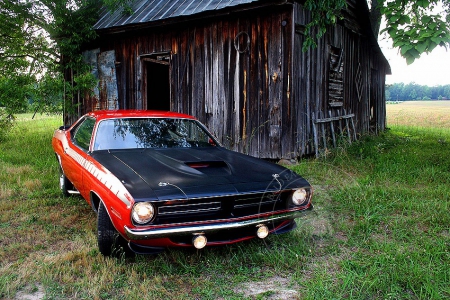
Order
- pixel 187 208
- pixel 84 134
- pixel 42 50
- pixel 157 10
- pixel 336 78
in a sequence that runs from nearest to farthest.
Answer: pixel 187 208 < pixel 84 134 < pixel 157 10 < pixel 336 78 < pixel 42 50

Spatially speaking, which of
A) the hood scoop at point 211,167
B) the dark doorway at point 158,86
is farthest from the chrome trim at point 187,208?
the dark doorway at point 158,86

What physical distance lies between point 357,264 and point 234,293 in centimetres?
115

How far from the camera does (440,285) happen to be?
296cm

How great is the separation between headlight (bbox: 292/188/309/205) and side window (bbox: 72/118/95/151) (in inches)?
89.2

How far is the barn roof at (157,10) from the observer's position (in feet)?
26.0

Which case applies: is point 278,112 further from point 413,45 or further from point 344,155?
point 413,45

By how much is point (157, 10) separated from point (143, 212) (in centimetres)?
755

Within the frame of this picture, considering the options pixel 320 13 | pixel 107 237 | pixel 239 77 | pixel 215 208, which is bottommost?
pixel 107 237

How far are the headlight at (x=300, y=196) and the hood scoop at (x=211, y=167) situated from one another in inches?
25.1

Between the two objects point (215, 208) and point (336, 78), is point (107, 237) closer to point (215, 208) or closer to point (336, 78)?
point (215, 208)

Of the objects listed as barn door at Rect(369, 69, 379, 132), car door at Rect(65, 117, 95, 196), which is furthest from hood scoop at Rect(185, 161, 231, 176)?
barn door at Rect(369, 69, 379, 132)

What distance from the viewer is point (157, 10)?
9258 millimetres

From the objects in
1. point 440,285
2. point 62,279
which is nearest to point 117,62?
point 62,279

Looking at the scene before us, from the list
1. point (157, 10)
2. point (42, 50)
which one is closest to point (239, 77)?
point (157, 10)
